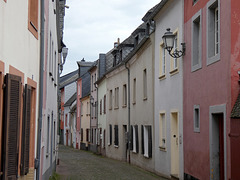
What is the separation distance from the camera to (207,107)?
39.9 feet

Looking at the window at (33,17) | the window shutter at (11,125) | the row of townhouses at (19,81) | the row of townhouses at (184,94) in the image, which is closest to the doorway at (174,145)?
the row of townhouses at (184,94)

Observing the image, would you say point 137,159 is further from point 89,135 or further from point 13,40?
point 89,135

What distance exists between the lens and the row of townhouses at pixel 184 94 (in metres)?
10.3

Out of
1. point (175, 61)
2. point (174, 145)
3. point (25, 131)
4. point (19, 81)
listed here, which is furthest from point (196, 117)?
point (19, 81)

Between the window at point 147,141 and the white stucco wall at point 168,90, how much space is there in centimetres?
104

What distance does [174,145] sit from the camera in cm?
1617

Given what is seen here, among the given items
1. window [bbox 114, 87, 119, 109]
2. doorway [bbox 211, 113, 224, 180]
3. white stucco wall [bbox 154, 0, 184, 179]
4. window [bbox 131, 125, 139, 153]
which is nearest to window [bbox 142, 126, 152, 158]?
white stucco wall [bbox 154, 0, 184, 179]

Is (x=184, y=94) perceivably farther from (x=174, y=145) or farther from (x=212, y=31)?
(x=212, y=31)

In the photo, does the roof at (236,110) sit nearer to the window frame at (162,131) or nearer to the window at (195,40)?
the window at (195,40)

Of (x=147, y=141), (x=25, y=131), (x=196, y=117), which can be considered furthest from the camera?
(x=147, y=141)

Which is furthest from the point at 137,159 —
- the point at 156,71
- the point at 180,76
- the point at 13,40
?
the point at 13,40

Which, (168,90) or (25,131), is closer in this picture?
(25,131)

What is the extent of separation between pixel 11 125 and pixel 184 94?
845 centimetres

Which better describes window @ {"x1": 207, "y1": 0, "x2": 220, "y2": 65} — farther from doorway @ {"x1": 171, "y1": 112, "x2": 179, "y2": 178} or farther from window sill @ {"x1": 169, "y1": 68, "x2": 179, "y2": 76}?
doorway @ {"x1": 171, "y1": 112, "x2": 179, "y2": 178}
